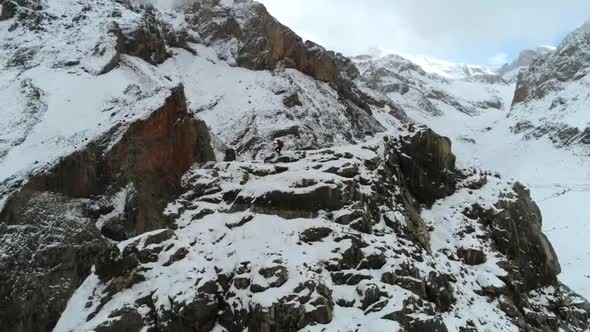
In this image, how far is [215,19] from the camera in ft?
187

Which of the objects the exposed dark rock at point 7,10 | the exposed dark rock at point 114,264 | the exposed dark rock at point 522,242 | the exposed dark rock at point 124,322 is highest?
the exposed dark rock at point 522,242

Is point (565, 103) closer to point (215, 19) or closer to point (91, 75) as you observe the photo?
point (215, 19)

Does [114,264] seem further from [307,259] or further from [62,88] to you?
[62,88]

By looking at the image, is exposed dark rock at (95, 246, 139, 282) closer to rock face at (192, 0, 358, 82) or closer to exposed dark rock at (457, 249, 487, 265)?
exposed dark rock at (457, 249, 487, 265)

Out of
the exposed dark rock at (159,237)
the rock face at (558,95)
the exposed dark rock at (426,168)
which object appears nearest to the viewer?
the exposed dark rock at (159,237)

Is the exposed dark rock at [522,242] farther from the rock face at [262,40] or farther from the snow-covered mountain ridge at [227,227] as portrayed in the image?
the rock face at [262,40]

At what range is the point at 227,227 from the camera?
21.9 meters

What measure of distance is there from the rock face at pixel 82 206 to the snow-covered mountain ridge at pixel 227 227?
0.21 ft

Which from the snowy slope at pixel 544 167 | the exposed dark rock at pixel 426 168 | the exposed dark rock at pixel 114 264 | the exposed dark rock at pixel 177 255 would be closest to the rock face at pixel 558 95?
the snowy slope at pixel 544 167

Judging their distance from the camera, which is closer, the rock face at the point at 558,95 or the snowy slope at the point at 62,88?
the snowy slope at the point at 62,88

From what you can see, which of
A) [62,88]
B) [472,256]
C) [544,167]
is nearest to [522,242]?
[472,256]

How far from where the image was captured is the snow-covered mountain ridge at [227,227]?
1875 cm

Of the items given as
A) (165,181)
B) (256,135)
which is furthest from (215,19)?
(165,181)

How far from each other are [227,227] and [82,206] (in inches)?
268
